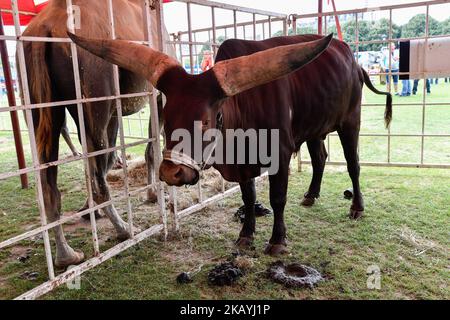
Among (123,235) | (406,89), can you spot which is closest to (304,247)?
(123,235)

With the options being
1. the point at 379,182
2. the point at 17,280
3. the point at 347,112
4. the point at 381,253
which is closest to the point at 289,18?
the point at 347,112

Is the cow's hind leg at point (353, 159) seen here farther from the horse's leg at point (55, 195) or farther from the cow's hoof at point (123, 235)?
the horse's leg at point (55, 195)

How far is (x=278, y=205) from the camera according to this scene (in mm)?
3291

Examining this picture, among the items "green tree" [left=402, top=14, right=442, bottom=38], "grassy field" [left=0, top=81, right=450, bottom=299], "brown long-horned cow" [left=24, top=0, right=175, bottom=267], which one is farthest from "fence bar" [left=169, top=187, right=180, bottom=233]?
"green tree" [left=402, top=14, right=442, bottom=38]

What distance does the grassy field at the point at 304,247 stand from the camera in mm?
2770

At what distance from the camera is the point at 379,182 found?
16.7 feet

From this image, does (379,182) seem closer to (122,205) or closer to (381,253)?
(381,253)

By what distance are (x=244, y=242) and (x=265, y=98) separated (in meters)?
1.28

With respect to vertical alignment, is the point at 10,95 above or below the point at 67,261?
above

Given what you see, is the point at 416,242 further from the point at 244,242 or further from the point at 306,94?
the point at 306,94

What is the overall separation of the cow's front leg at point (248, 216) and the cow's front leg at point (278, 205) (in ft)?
Result: 0.75

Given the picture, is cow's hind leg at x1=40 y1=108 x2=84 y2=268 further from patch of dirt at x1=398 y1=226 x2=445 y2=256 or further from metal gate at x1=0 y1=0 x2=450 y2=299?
patch of dirt at x1=398 y1=226 x2=445 y2=256

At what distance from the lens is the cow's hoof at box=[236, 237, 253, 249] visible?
3.43 meters
